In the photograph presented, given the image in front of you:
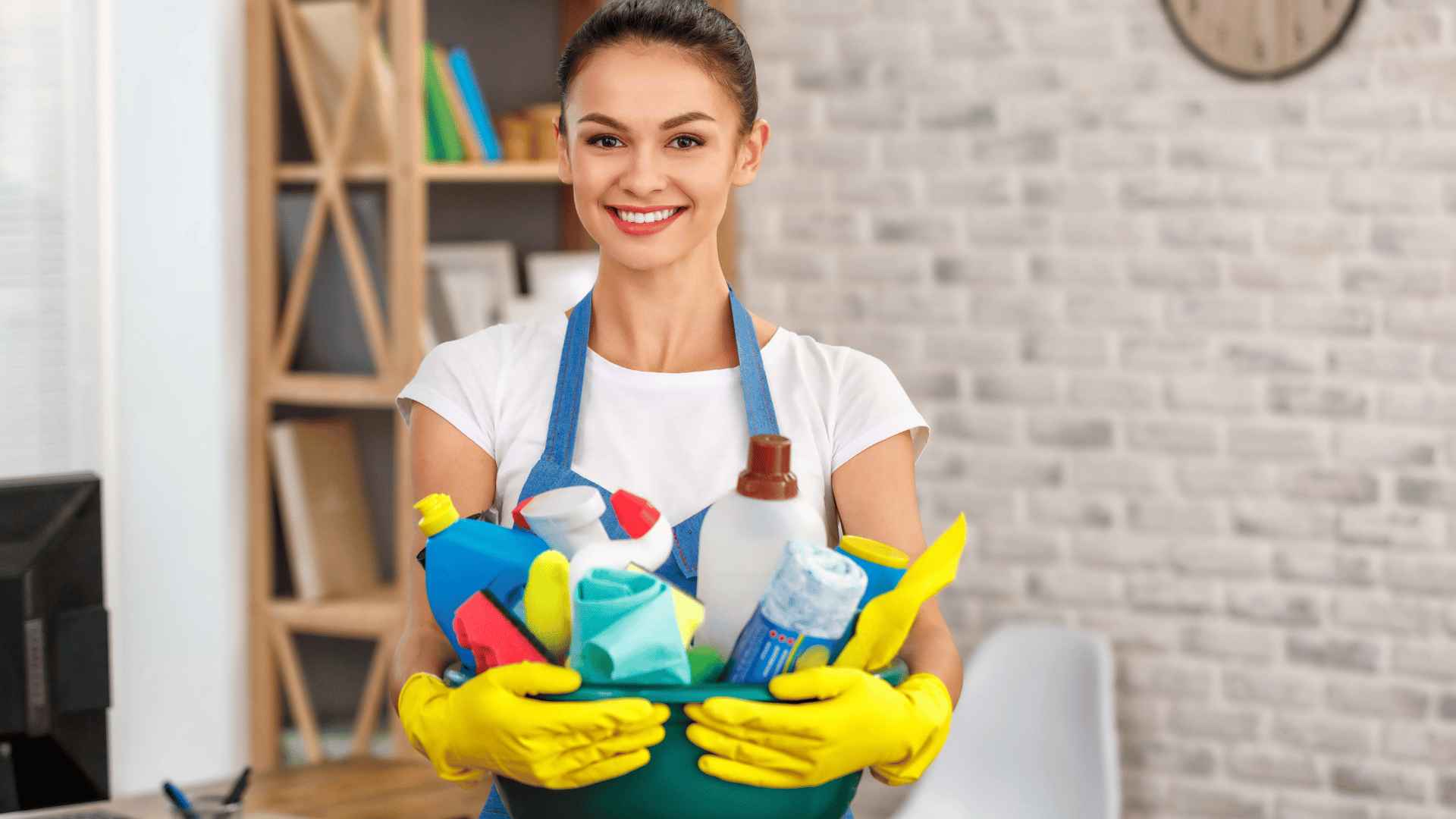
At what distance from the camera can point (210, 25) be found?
2.95 metres

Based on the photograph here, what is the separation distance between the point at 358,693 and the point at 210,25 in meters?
1.42

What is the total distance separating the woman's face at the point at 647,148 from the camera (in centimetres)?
112

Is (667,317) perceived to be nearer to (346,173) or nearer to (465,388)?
(465,388)

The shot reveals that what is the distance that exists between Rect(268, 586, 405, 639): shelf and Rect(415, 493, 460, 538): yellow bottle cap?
6.81ft

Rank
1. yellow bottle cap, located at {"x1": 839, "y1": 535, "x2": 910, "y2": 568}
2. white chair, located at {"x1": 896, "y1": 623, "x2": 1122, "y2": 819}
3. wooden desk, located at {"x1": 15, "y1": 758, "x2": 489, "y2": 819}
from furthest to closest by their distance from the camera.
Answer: white chair, located at {"x1": 896, "y1": 623, "x2": 1122, "y2": 819} → wooden desk, located at {"x1": 15, "y1": 758, "x2": 489, "y2": 819} → yellow bottle cap, located at {"x1": 839, "y1": 535, "x2": 910, "y2": 568}

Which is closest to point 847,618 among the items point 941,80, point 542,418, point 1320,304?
point 542,418

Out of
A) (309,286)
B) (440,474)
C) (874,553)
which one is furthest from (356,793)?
(874,553)

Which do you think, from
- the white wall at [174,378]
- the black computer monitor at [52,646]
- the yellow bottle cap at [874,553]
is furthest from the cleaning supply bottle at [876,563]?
the white wall at [174,378]

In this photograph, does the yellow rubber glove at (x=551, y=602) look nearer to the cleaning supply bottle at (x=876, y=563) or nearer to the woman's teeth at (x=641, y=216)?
the cleaning supply bottle at (x=876, y=563)

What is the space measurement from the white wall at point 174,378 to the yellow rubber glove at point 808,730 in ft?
7.63

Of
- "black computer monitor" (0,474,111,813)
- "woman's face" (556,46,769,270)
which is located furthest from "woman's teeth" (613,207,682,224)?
"black computer monitor" (0,474,111,813)

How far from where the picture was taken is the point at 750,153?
1.21 meters

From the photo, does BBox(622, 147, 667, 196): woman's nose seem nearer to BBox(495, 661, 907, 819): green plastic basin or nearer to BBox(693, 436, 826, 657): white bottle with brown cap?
BBox(693, 436, 826, 657): white bottle with brown cap

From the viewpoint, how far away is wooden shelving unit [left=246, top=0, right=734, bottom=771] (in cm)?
294
